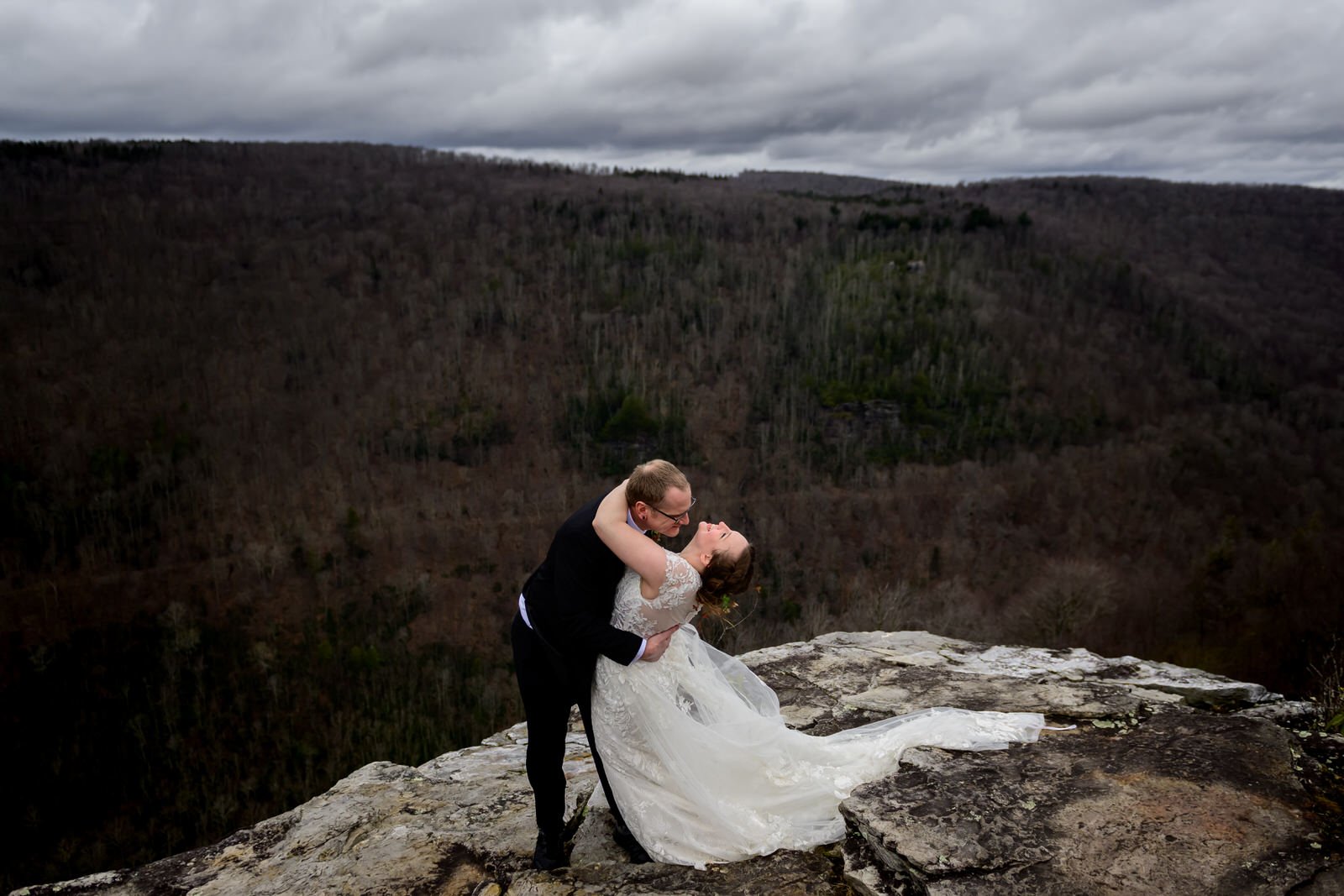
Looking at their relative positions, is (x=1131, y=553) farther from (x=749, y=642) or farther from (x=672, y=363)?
(x=672, y=363)

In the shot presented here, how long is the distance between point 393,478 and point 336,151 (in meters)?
96.8

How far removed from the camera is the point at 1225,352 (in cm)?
10875

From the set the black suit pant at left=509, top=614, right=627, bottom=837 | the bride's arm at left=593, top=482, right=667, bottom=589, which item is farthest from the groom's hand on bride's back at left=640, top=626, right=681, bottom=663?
the bride's arm at left=593, top=482, right=667, bottom=589

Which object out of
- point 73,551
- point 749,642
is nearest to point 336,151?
point 73,551

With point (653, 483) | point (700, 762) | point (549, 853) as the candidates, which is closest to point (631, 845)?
point (549, 853)

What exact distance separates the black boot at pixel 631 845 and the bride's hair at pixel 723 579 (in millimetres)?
1506

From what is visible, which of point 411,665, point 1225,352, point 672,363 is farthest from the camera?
point 1225,352

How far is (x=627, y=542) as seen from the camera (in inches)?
165

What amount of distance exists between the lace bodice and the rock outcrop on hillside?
1.38 metres

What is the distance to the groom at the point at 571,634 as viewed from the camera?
4.24 m

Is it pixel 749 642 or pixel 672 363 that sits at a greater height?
pixel 672 363

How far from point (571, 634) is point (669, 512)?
87 cm

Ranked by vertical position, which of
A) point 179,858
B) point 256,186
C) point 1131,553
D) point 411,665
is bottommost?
point 411,665

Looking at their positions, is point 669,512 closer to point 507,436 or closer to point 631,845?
point 631,845
